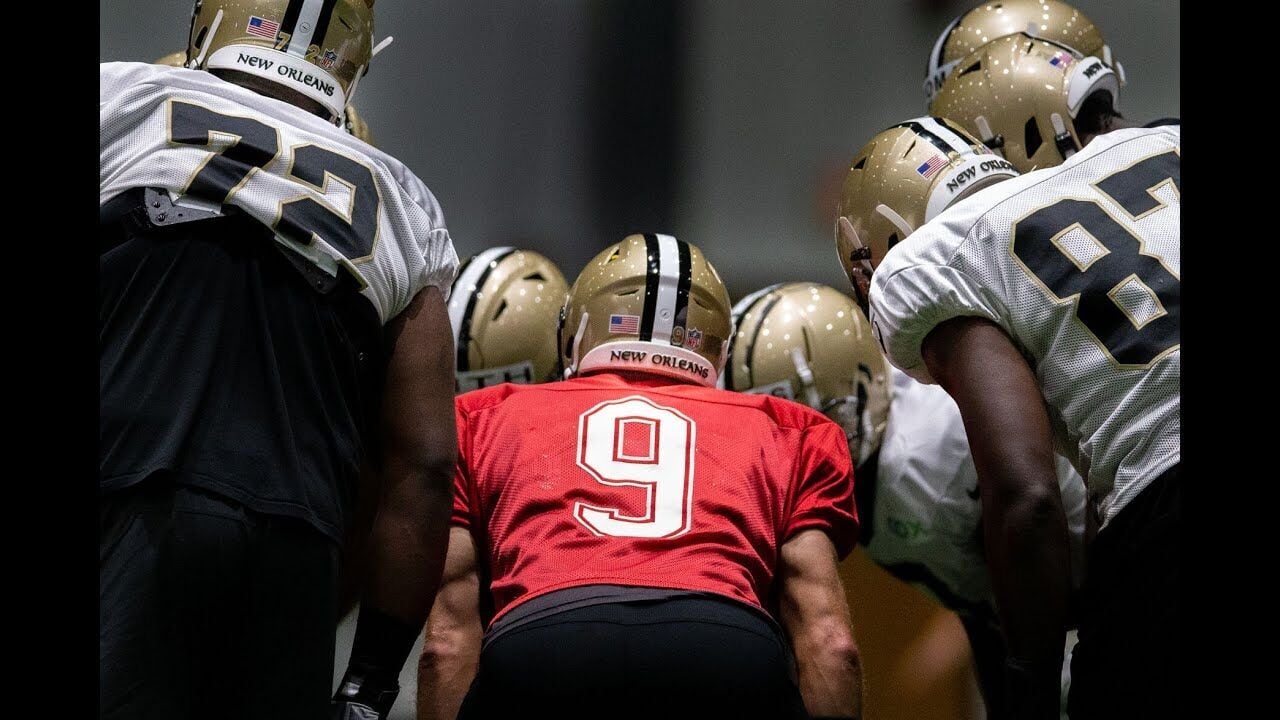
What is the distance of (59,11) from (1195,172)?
1144mm

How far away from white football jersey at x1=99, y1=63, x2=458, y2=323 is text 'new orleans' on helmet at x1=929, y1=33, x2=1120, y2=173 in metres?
1.91

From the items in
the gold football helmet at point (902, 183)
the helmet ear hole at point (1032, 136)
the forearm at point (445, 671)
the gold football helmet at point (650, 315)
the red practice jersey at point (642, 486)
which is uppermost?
the helmet ear hole at point (1032, 136)

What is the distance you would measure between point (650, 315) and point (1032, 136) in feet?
3.91

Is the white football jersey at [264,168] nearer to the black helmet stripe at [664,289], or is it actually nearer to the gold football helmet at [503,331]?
the black helmet stripe at [664,289]

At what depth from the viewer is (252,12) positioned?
271 cm

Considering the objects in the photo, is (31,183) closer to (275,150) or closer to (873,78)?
(275,150)

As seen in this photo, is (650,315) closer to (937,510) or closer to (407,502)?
(937,510)

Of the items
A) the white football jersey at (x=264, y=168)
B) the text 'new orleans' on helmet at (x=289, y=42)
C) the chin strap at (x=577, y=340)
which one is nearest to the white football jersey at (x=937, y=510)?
the chin strap at (x=577, y=340)

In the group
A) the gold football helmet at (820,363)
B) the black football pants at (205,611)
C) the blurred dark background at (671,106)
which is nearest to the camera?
the black football pants at (205,611)

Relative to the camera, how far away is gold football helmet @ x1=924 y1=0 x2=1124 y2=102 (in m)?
4.38

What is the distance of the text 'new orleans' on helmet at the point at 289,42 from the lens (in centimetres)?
268

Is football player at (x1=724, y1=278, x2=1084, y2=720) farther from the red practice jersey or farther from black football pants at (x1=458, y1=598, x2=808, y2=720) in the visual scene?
black football pants at (x1=458, y1=598, x2=808, y2=720)

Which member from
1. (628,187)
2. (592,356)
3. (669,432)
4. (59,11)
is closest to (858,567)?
(592,356)

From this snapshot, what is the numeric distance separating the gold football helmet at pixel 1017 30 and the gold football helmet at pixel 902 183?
0.93 m
